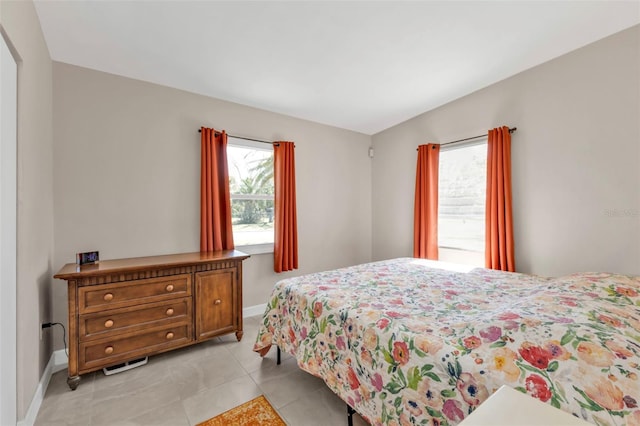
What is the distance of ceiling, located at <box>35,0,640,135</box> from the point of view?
177cm

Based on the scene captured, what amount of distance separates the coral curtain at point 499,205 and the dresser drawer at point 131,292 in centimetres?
296

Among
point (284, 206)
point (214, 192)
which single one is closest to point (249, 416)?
point (214, 192)

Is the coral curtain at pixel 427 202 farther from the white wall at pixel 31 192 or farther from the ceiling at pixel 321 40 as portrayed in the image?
the white wall at pixel 31 192

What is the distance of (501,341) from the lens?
1045 mm

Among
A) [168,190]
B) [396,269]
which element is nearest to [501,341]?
[396,269]

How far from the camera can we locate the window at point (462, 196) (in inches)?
117

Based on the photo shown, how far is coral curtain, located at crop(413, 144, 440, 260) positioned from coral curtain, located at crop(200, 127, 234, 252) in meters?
2.33

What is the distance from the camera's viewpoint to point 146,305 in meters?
2.15

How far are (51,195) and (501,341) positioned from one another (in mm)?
3213

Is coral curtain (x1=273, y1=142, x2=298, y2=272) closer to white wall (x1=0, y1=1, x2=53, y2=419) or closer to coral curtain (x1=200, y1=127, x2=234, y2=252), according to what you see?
coral curtain (x1=200, y1=127, x2=234, y2=252)

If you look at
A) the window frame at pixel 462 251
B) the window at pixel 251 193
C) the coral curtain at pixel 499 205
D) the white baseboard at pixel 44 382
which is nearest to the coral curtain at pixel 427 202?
the window frame at pixel 462 251

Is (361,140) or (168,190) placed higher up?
(361,140)

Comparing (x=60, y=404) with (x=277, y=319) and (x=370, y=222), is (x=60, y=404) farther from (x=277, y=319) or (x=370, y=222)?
(x=370, y=222)

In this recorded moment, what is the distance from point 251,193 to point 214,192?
0.54 meters
